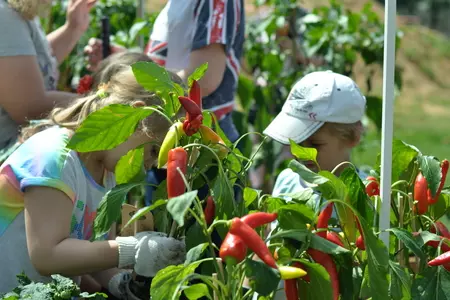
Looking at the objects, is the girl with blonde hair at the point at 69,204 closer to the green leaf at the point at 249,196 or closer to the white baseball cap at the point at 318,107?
the green leaf at the point at 249,196

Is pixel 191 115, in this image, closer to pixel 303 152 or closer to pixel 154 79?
pixel 154 79

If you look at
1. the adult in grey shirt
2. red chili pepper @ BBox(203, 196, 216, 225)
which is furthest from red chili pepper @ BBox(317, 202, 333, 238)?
the adult in grey shirt

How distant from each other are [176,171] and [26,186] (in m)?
0.60

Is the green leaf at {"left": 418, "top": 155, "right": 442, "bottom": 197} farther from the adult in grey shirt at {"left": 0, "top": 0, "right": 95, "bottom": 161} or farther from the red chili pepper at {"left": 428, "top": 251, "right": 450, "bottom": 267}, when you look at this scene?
the adult in grey shirt at {"left": 0, "top": 0, "right": 95, "bottom": 161}

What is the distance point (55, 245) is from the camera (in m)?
2.45

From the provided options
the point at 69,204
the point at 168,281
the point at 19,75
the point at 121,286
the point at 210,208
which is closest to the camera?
the point at 168,281

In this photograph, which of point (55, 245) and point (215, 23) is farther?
point (215, 23)

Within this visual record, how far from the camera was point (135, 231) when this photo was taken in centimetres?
243

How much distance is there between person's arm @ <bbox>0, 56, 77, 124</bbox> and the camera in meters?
3.09

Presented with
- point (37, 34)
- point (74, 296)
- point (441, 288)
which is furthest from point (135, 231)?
point (37, 34)

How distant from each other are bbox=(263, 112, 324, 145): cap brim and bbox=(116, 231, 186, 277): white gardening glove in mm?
678

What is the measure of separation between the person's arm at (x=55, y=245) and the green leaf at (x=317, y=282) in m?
0.61

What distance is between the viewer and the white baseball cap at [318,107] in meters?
2.88

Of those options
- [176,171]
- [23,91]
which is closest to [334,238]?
[176,171]
